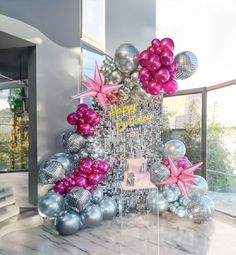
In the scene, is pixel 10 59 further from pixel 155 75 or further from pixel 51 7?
pixel 155 75

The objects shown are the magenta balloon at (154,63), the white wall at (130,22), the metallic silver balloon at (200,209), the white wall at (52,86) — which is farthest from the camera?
the white wall at (130,22)

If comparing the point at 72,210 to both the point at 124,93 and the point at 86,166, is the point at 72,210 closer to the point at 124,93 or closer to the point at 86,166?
the point at 86,166

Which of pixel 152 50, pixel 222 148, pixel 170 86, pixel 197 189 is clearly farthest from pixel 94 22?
pixel 197 189

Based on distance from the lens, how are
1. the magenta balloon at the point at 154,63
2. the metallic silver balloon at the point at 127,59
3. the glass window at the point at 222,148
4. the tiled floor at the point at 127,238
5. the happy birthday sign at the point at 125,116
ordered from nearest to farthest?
the tiled floor at the point at 127,238 → the magenta balloon at the point at 154,63 → the metallic silver balloon at the point at 127,59 → the happy birthday sign at the point at 125,116 → the glass window at the point at 222,148

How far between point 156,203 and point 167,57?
1.72 meters

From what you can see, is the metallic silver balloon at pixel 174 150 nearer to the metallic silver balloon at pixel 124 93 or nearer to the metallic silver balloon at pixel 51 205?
the metallic silver balloon at pixel 124 93

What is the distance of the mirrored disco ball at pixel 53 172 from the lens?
342 cm

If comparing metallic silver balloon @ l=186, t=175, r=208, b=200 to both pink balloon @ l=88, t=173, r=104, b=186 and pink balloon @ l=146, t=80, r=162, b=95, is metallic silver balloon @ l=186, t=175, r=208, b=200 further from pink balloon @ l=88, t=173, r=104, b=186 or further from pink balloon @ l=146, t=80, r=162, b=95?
pink balloon @ l=146, t=80, r=162, b=95

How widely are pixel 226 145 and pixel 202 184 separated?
0.94 m

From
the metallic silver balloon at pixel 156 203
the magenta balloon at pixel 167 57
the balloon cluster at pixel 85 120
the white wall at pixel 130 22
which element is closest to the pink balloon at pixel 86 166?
the balloon cluster at pixel 85 120

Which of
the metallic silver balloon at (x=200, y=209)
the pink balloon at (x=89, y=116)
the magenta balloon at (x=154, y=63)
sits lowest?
the metallic silver balloon at (x=200, y=209)

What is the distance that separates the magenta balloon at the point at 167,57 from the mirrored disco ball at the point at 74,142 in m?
1.33

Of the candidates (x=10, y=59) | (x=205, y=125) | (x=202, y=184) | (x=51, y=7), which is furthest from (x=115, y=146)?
(x=10, y=59)

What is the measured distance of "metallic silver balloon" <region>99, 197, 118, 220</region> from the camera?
3.74 meters
